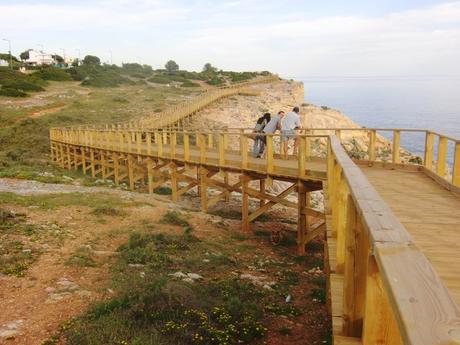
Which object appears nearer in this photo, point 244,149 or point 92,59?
point 244,149

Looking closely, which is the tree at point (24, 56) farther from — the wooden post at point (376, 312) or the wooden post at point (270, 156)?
the wooden post at point (376, 312)

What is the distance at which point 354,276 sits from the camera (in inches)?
114

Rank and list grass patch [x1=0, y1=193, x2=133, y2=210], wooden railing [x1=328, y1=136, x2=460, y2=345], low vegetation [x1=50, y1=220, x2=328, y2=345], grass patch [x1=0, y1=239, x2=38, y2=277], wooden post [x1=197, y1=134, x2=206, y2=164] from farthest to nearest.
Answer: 1. wooden post [x1=197, y1=134, x2=206, y2=164]
2. grass patch [x1=0, y1=193, x2=133, y2=210]
3. grass patch [x1=0, y1=239, x2=38, y2=277]
4. low vegetation [x1=50, y1=220, x2=328, y2=345]
5. wooden railing [x1=328, y1=136, x2=460, y2=345]

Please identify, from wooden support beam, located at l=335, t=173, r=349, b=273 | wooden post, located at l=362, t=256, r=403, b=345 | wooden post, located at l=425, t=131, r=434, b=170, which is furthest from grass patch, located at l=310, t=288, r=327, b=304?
wooden post, located at l=362, t=256, r=403, b=345

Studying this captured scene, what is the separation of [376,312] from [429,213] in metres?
5.04

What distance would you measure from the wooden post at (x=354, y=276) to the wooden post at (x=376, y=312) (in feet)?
2.14

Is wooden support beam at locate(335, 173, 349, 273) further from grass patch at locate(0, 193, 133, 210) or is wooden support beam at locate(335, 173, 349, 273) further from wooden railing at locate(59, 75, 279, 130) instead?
wooden railing at locate(59, 75, 279, 130)

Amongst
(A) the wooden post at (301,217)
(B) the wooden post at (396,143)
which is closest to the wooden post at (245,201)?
(A) the wooden post at (301,217)

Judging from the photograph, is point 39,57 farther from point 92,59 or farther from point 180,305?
point 180,305

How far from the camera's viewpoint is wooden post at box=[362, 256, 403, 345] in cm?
204

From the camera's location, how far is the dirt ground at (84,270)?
7.07 meters

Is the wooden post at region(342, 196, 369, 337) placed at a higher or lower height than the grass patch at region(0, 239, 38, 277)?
higher

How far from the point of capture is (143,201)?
55.8 feet

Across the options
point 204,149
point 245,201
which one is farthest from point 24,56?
point 245,201
